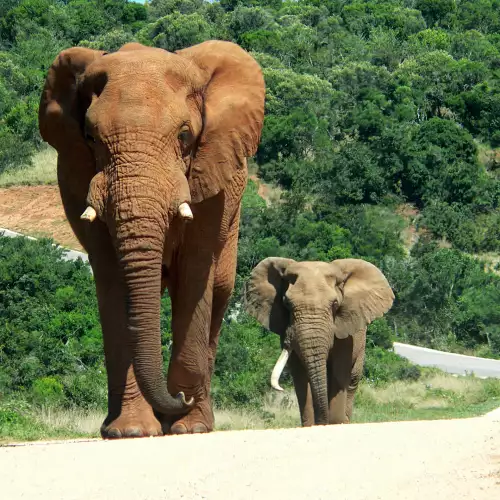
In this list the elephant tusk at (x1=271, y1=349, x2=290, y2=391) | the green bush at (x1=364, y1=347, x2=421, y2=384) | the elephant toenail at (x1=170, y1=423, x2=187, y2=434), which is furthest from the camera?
the green bush at (x1=364, y1=347, x2=421, y2=384)

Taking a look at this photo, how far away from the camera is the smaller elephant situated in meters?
12.2

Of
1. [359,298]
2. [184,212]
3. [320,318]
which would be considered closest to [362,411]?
[359,298]

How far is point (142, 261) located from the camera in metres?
7.89

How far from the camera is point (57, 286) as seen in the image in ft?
60.1

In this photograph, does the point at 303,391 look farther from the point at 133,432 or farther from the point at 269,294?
the point at 133,432

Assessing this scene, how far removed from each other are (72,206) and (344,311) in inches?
181

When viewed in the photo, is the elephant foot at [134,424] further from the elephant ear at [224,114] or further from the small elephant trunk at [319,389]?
the small elephant trunk at [319,389]

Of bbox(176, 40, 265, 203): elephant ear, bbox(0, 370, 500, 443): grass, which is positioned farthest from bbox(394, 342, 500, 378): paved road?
bbox(176, 40, 265, 203): elephant ear

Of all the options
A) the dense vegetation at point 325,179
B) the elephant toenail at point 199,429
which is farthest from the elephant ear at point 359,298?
the elephant toenail at point 199,429

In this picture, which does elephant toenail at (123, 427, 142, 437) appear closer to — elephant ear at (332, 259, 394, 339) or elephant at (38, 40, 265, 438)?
elephant at (38, 40, 265, 438)

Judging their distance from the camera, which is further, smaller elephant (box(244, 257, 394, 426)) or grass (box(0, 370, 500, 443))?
smaller elephant (box(244, 257, 394, 426))

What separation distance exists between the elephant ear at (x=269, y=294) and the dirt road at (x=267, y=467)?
5863 mm

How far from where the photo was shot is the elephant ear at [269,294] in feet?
44.2

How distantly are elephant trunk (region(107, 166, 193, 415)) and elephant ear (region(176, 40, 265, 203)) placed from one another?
90 cm
